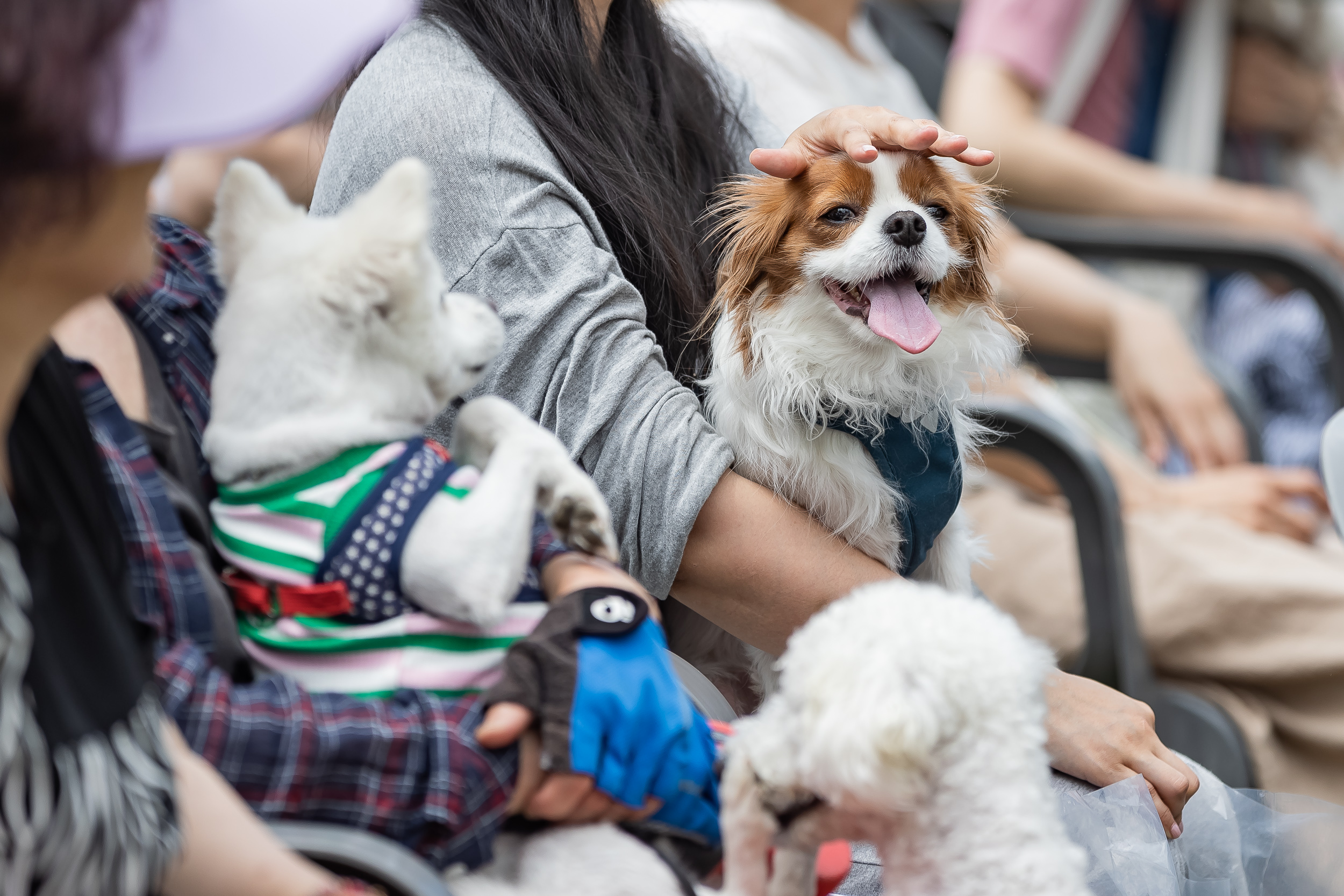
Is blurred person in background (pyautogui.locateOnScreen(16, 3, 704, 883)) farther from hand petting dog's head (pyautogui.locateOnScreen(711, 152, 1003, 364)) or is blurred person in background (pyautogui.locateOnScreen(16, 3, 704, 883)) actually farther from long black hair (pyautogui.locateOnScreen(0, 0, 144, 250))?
hand petting dog's head (pyautogui.locateOnScreen(711, 152, 1003, 364))

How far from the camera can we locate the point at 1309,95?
8.96ft

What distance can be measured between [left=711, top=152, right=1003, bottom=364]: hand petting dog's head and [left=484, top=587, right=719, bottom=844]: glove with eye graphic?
1.27ft

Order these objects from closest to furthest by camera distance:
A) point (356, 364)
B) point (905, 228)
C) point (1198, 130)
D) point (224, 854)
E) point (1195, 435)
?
point (224, 854) < point (356, 364) < point (905, 228) < point (1195, 435) < point (1198, 130)

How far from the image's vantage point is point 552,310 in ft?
3.36

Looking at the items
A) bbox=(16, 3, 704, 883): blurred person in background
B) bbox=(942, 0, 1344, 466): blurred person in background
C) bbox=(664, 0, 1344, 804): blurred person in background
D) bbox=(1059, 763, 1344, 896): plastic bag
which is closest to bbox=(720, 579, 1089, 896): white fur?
bbox=(16, 3, 704, 883): blurred person in background

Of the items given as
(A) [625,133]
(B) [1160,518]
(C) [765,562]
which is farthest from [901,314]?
(B) [1160,518]

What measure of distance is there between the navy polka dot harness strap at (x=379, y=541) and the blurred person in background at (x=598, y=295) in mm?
306

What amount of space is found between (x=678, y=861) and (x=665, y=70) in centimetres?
87

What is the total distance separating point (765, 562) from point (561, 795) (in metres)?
0.37

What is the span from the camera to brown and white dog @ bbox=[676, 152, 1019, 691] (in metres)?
1.03

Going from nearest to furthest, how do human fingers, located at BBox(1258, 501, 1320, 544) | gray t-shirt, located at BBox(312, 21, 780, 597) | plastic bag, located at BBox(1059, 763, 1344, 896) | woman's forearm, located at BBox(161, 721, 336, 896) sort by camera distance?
woman's forearm, located at BBox(161, 721, 336, 896) → plastic bag, located at BBox(1059, 763, 1344, 896) → gray t-shirt, located at BBox(312, 21, 780, 597) → human fingers, located at BBox(1258, 501, 1320, 544)

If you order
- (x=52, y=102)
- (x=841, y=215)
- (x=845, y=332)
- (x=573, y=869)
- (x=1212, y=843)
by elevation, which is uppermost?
(x=52, y=102)

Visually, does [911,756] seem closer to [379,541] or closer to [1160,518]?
[379,541]

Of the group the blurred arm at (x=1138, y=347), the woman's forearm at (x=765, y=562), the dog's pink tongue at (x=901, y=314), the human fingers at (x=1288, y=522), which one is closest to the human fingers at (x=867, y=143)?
the dog's pink tongue at (x=901, y=314)
